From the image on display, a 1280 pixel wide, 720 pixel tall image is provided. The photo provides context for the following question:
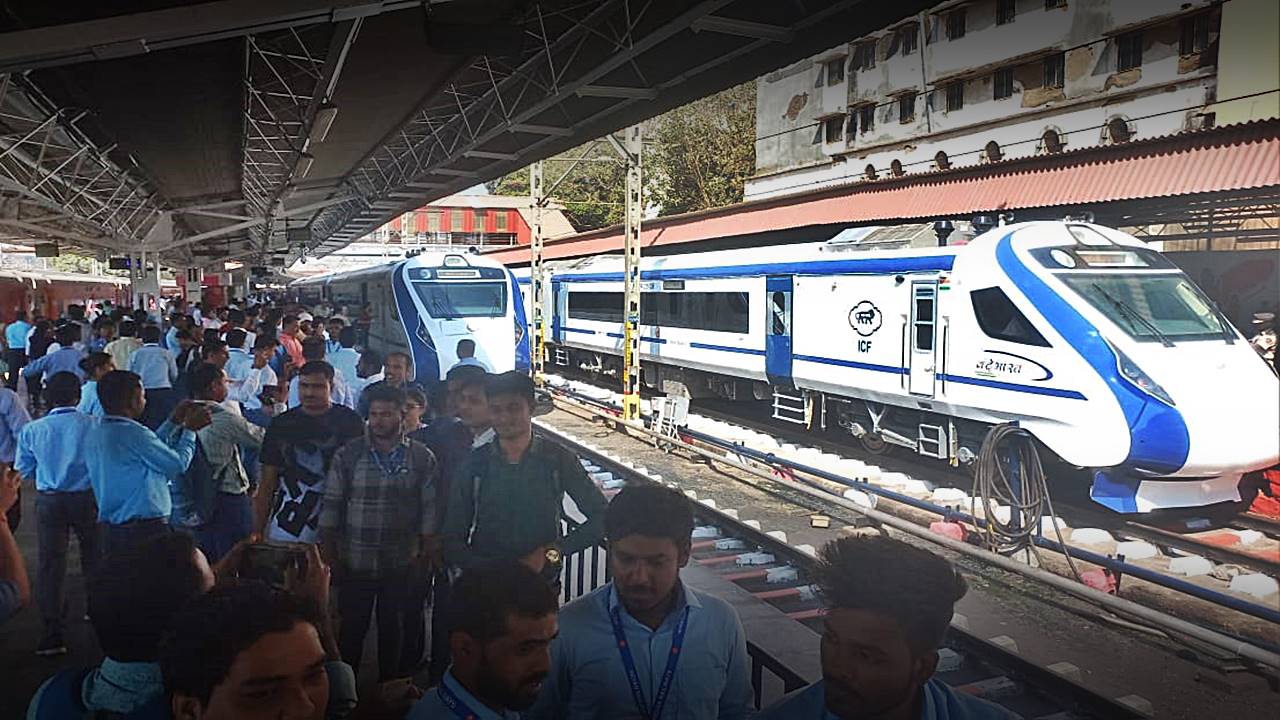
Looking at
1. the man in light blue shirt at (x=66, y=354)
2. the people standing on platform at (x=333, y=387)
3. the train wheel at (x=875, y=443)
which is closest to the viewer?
the people standing on platform at (x=333, y=387)

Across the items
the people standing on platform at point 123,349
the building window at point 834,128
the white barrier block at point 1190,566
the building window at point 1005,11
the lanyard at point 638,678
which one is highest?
the building window at point 1005,11

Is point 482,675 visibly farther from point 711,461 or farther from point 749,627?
point 711,461

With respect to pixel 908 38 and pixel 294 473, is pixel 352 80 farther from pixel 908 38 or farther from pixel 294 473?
pixel 908 38

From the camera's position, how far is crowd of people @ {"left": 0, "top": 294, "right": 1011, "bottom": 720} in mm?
1877

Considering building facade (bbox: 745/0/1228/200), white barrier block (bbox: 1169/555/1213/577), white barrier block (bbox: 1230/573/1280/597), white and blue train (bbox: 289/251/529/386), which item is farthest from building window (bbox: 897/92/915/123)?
white and blue train (bbox: 289/251/529/386)

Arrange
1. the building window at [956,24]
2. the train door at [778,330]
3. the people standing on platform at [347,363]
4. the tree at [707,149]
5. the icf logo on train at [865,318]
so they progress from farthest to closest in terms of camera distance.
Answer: the train door at [778,330] → the icf logo on train at [865,318] → the people standing on platform at [347,363] → the tree at [707,149] → the building window at [956,24]

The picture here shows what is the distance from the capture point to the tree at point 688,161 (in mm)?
6258

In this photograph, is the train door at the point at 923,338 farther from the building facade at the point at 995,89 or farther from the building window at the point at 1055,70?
the building window at the point at 1055,70

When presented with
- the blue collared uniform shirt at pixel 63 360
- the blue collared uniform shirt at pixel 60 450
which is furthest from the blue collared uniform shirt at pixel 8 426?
the blue collared uniform shirt at pixel 63 360

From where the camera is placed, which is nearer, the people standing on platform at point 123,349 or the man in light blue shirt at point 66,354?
the people standing on platform at point 123,349

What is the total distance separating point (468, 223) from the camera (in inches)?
1085

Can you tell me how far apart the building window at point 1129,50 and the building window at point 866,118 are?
2.99 ft

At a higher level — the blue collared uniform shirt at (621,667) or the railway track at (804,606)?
the blue collared uniform shirt at (621,667)

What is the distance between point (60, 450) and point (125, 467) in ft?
1.89
